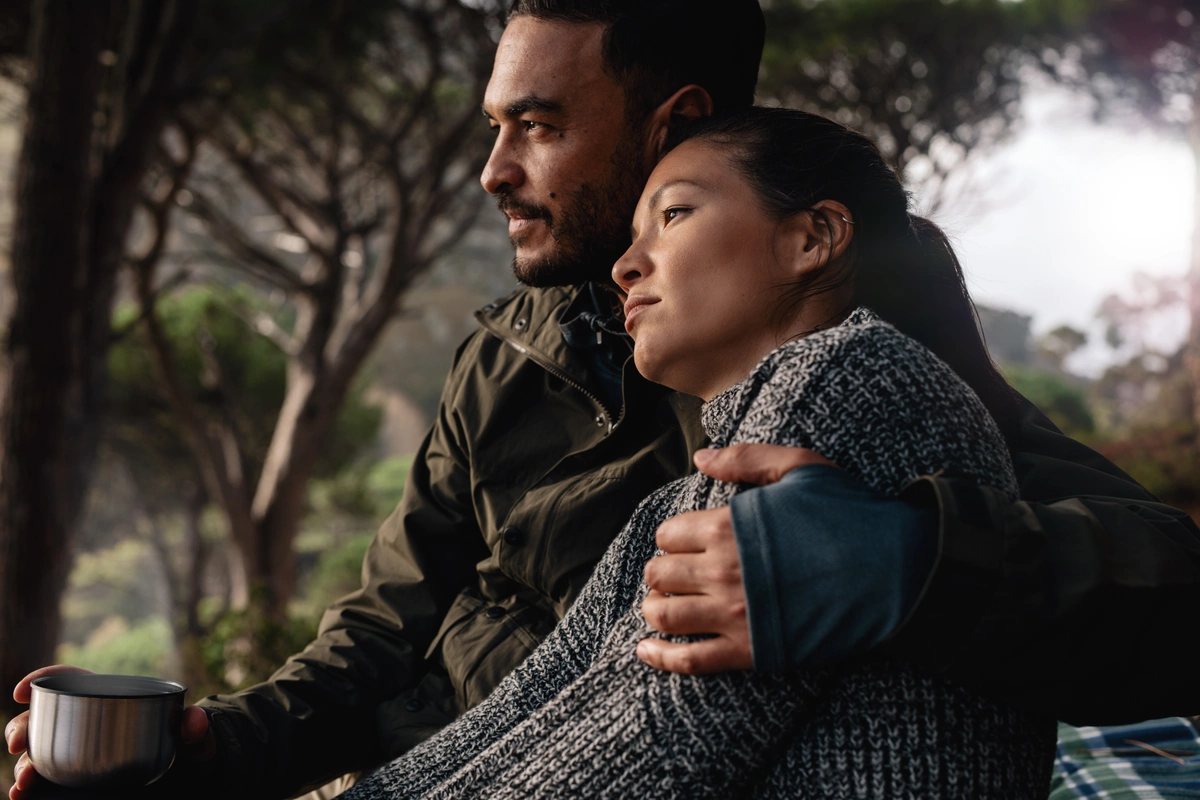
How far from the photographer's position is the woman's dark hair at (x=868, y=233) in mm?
1571

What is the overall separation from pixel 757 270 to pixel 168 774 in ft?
4.04

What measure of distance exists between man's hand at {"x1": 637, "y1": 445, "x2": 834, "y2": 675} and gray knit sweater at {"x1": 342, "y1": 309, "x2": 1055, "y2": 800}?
35 mm

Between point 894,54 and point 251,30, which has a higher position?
point 894,54

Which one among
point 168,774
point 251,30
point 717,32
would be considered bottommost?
point 168,774

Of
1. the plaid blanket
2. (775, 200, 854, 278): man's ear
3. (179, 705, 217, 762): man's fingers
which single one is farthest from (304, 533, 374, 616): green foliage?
(775, 200, 854, 278): man's ear

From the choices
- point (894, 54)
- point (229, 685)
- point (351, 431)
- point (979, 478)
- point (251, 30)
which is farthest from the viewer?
point (351, 431)

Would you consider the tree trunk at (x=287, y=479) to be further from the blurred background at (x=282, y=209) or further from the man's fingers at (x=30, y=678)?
the man's fingers at (x=30, y=678)

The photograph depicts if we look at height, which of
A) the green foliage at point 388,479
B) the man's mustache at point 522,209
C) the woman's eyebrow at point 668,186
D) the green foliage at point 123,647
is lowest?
the green foliage at point 123,647

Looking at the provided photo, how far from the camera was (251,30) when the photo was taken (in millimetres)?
5824

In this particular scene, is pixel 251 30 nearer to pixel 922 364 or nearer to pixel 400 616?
pixel 400 616

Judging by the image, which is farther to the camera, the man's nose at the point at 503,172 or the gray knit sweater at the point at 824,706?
the man's nose at the point at 503,172

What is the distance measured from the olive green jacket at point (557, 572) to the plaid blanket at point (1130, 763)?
1221 mm

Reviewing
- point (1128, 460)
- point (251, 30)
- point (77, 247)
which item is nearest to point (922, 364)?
point (77, 247)

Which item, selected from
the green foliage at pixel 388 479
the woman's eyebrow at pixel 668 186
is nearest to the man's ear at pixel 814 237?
the woman's eyebrow at pixel 668 186
